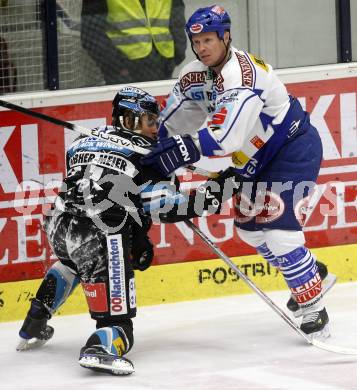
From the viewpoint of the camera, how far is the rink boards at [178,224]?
18.6 feet

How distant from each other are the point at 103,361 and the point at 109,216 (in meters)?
0.54

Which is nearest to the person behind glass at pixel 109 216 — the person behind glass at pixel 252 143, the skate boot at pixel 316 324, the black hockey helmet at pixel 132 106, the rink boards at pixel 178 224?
the black hockey helmet at pixel 132 106

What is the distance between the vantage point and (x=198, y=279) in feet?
19.6

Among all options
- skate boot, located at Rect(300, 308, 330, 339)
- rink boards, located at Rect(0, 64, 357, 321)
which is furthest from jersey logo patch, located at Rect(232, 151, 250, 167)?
rink boards, located at Rect(0, 64, 357, 321)

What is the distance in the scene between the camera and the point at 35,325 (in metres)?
5.07

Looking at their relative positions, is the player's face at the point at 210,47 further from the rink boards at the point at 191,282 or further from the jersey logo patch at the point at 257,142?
the rink boards at the point at 191,282

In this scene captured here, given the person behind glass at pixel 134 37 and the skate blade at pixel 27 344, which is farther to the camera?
the person behind glass at pixel 134 37

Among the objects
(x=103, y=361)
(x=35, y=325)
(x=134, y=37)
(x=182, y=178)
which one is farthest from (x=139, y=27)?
(x=103, y=361)

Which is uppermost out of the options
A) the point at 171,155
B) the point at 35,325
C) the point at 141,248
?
the point at 171,155

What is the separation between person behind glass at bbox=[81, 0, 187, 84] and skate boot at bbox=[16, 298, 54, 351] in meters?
1.29

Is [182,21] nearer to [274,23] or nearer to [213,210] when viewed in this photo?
[274,23]

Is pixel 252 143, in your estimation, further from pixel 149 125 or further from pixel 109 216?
pixel 109 216

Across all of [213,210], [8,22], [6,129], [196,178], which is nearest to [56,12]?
[8,22]

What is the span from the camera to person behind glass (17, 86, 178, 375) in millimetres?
4719
